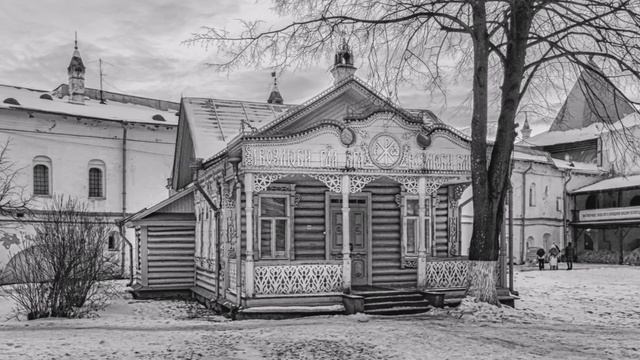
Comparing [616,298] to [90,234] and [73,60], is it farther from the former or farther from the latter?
[73,60]

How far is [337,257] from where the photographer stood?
19.1 meters

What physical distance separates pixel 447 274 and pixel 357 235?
9.65ft

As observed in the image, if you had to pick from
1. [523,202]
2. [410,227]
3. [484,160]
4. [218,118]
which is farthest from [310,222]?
[523,202]

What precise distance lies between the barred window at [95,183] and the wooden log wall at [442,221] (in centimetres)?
2050

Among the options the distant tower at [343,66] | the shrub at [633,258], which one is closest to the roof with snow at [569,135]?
the shrub at [633,258]

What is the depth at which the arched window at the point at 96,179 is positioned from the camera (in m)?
34.2

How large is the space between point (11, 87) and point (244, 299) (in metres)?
26.6

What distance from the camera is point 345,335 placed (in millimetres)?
12852

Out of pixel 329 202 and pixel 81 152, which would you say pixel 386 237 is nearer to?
pixel 329 202

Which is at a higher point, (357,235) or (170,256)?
(357,235)

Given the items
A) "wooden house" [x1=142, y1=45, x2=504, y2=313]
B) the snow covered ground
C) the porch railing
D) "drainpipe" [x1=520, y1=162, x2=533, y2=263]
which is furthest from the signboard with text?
the porch railing

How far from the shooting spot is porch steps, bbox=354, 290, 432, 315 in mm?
16188

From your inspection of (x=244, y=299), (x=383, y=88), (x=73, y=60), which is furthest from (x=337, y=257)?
(x=73, y=60)

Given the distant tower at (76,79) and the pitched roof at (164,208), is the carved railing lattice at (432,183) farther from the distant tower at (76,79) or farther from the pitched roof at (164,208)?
the distant tower at (76,79)
